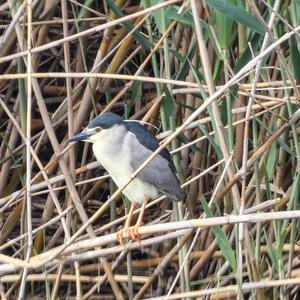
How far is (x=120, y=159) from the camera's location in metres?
2.99

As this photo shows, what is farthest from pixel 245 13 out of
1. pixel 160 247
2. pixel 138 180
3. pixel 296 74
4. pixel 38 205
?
pixel 38 205

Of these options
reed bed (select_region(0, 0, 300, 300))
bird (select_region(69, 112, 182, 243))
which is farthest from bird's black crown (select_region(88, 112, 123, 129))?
reed bed (select_region(0, 0, 300, 300))

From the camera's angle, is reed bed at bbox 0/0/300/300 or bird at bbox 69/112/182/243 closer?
reed bed at bbox 0/0/300/300

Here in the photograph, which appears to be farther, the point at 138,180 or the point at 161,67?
the point at 161,67

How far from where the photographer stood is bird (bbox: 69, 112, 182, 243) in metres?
2.92

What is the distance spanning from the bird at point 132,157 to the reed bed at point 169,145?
0.07m

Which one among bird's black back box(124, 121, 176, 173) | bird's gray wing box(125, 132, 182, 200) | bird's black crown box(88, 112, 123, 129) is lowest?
bird's gray wing box(125, 132, 182, 200)

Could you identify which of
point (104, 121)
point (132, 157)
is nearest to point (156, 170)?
point (132, 157)

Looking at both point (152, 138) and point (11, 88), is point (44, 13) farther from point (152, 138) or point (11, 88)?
point (152, 138)

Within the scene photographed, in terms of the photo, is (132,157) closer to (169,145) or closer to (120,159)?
(120,159)

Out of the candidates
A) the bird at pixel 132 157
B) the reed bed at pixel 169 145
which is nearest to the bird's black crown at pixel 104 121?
the bird at pixel 132 157

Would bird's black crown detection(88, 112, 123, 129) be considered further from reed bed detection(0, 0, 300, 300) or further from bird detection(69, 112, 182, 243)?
reed bed detection(0, 0, 300, 300)

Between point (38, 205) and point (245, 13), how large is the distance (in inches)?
64.2

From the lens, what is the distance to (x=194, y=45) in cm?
301
